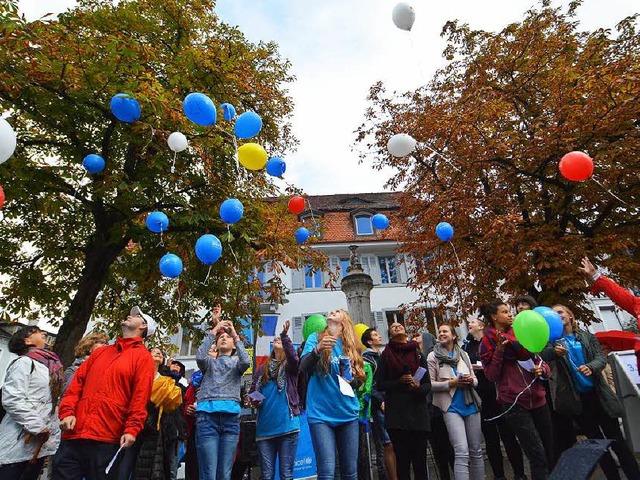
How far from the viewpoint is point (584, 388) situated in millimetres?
4164

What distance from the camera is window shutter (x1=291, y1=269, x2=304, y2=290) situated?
68.4 ft

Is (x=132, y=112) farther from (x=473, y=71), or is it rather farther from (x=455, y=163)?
(x=473, y=71)

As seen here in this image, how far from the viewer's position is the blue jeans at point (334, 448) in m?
3.54

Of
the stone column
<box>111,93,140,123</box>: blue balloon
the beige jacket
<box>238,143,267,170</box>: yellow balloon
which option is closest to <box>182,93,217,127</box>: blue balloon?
<box>238,143,267,170</box>: yellow balloon

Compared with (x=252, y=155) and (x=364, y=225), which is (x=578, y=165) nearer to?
(x=252, y=155)

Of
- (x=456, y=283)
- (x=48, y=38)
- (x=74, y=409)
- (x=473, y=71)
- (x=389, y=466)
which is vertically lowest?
(x=389, y=466)

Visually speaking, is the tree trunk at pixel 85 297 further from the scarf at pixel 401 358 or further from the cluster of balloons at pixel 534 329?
the cluster of balloons at pixel 534 329

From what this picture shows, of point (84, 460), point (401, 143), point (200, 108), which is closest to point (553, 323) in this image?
point (401, 143)

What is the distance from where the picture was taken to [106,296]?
1071 centimetres

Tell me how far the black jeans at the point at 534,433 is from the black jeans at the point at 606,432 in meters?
0.42

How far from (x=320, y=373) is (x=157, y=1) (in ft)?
27.5

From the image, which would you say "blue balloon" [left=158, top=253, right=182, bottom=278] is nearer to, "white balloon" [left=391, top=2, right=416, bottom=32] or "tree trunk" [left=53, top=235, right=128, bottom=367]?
"tree trunk" [left=53, top=235, right=128, bottom=367]

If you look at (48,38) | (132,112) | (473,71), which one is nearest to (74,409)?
(132,112)

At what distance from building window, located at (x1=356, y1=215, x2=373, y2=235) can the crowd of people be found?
17.1m
